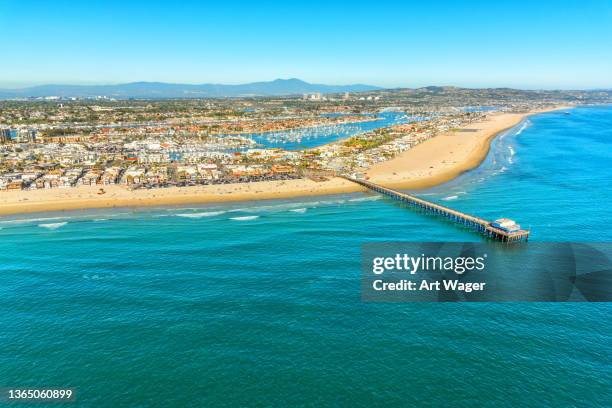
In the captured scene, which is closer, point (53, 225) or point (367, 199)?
point (53, 225)

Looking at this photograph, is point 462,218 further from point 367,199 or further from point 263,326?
point 263,326

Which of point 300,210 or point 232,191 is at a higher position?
point 232,191

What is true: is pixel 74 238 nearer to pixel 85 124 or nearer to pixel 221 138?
pixel 221 138

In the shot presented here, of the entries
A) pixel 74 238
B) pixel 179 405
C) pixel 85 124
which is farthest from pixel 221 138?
pixel 179 405

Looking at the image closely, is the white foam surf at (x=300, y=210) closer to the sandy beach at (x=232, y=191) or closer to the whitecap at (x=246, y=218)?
the whitecap at (x=246, y=218)

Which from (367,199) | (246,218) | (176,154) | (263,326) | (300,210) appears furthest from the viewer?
(176,154)

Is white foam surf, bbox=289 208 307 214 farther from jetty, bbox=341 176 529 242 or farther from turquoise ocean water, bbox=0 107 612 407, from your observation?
jetty, bbox=341 176 529 242

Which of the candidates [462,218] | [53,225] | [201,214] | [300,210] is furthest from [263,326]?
→ [53,225]
